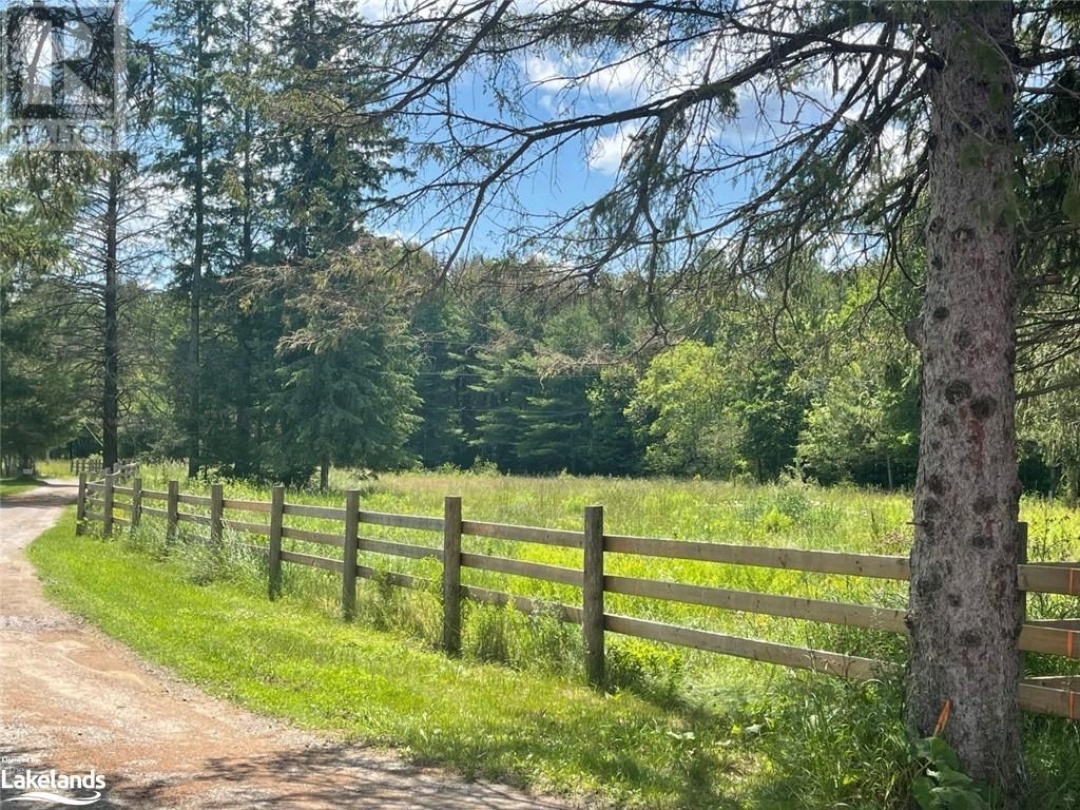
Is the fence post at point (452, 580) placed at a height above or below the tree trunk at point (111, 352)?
below

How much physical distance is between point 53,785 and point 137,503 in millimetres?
13166

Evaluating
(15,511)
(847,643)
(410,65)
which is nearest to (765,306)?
(847,643)

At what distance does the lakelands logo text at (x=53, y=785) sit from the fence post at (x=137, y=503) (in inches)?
490

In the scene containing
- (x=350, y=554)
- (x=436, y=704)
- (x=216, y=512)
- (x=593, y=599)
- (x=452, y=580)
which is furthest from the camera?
(x=216, y=512)

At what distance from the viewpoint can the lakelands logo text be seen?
460 centimetres

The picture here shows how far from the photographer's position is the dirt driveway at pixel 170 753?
4.79 meters

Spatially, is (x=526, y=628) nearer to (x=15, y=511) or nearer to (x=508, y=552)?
(x=508, y=552)

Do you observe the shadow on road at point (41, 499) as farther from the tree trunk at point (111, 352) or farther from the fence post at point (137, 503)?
the fence post at point (137, 503)

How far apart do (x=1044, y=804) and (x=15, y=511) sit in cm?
2862

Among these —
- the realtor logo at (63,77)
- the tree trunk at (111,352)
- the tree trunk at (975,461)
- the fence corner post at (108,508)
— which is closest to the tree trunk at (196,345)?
the tree trunk at (111,352)

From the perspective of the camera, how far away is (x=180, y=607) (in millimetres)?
10398

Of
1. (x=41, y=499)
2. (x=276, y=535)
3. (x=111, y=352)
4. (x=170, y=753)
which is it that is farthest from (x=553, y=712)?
(x=111, y=352)

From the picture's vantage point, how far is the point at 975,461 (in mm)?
4215

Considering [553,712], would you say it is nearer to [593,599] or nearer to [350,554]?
[593,599]
